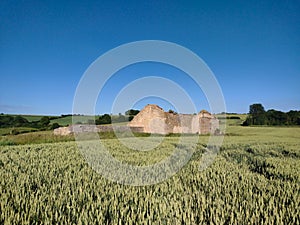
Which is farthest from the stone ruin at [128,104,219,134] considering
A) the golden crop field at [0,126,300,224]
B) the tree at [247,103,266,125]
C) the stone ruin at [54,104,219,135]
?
the golden crop field at [0,126,300,224]

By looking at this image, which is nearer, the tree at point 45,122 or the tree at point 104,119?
the tree at point 45,122

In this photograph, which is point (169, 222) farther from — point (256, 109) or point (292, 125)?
point (256, 109)

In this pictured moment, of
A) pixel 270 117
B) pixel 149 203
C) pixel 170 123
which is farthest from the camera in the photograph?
pixel 270 117

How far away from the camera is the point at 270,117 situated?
49000 millimetres

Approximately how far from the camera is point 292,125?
4578 centimetres

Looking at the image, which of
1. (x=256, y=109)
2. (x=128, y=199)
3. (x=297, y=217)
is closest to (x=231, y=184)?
(x=297, y=217)

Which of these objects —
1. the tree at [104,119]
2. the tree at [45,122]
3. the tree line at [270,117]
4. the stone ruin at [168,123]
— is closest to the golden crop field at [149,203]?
the stone ruin at [168,123]

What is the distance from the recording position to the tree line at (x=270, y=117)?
4616 cm

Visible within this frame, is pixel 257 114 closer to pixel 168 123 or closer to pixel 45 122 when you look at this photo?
pixel 168 123

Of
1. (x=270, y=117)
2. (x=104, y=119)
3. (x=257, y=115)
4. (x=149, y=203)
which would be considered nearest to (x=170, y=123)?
(x=104, y=119)

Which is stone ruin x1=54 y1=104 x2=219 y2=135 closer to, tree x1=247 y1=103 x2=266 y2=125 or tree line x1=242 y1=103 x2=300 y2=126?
tree x1=247 y1=103 x2=266 y2=125

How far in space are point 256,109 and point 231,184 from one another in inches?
2227

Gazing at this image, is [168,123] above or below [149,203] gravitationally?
above

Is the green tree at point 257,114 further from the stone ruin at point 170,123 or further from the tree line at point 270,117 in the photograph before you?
the stone ruin at point 170,123
